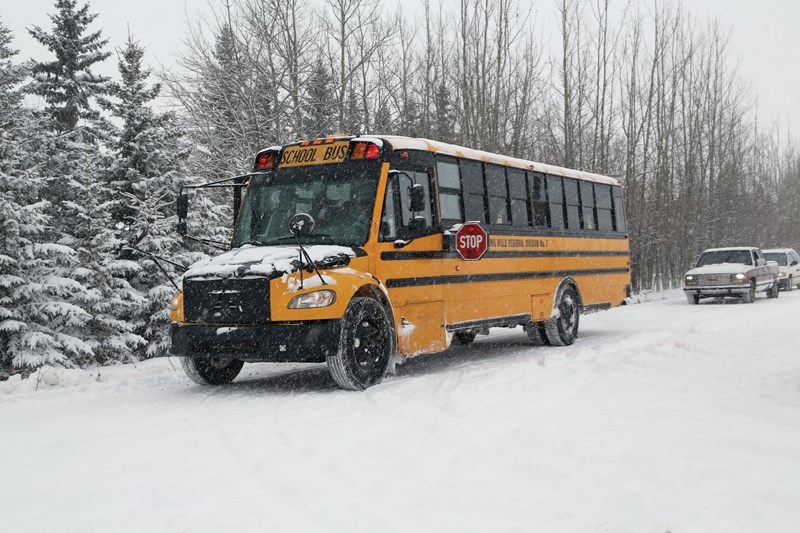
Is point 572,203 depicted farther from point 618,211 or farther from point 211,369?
point 211,369

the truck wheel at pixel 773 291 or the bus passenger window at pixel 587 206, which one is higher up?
the bus passenger window at pixel 587 206

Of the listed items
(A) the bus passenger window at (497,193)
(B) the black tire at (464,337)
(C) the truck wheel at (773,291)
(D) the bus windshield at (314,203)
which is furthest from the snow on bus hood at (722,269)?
(D) the bus windshield at (314,203)

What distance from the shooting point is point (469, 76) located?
2758 cm

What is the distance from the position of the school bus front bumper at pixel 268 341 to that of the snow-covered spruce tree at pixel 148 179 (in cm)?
804

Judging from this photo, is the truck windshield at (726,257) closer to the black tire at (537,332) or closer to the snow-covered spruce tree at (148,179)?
the black tire at (537,332)

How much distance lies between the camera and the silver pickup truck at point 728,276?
23109mm

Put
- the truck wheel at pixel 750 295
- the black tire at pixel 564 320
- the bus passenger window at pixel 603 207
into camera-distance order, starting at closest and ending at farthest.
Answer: the black tire at pixel 564 320, the bus passenger window at pixel 603 207, the truck wheel at pixel 750 295

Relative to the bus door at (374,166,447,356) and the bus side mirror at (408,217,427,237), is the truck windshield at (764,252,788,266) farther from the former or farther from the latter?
the bus side mirror at (408,217,427,237)

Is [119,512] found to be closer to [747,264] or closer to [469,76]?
[747,264]

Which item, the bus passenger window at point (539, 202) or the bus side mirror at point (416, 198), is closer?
the bus side mirror at point (416, 198)

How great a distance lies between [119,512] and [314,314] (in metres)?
3.64

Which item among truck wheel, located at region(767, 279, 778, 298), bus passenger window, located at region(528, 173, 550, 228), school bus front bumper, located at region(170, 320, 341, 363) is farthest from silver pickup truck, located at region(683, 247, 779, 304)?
school bus front bumper, located at region(170, 320, 341, 363)

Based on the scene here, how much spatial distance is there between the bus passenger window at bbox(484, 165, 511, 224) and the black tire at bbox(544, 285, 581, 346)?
6.61 ft

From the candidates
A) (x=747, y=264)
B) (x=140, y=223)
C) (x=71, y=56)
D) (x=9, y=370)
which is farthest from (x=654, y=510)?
(x=71, y=56)
